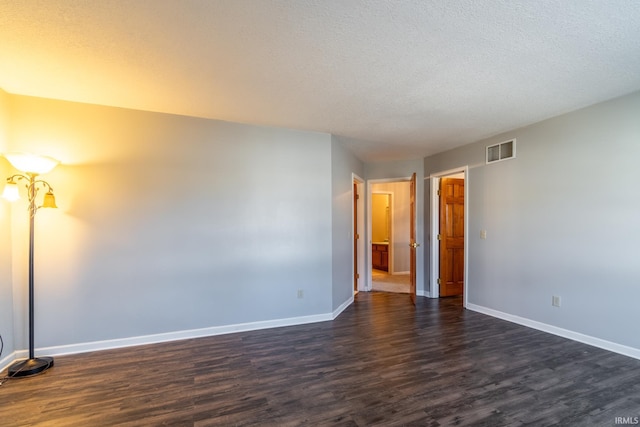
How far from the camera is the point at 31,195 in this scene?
2.59 meters

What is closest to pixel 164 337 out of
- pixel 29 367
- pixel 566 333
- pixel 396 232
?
pixel 29 367

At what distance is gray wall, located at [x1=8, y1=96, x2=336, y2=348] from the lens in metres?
2.87

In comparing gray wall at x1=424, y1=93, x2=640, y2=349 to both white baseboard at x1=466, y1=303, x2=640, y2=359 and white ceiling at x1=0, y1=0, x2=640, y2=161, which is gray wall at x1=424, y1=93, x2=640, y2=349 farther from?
white ceiling at x1=0, y1=0, x2=640, y2=161

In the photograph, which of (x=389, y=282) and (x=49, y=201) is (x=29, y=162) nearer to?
(x=49, y=201)

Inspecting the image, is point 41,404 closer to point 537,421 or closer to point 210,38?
point 210,38

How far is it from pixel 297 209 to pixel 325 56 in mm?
2007

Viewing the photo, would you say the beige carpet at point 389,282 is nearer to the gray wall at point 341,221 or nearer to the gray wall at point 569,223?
the gray wall at point 341,221

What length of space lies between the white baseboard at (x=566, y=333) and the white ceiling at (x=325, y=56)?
8.05 feet

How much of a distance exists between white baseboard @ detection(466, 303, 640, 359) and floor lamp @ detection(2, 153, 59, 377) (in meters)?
5.10

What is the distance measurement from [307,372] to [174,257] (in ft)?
6.21

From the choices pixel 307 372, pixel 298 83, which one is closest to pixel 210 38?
pixel 298 83

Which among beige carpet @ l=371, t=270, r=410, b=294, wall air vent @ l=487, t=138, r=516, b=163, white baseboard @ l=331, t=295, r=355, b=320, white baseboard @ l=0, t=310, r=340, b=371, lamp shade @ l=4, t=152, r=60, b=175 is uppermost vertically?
wall air vent @ l=487, t=138, r=516, b=163

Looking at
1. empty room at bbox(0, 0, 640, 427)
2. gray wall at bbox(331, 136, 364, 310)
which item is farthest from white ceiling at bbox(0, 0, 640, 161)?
gray wall at bbox(331, 136, 364, 310)

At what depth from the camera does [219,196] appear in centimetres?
342
